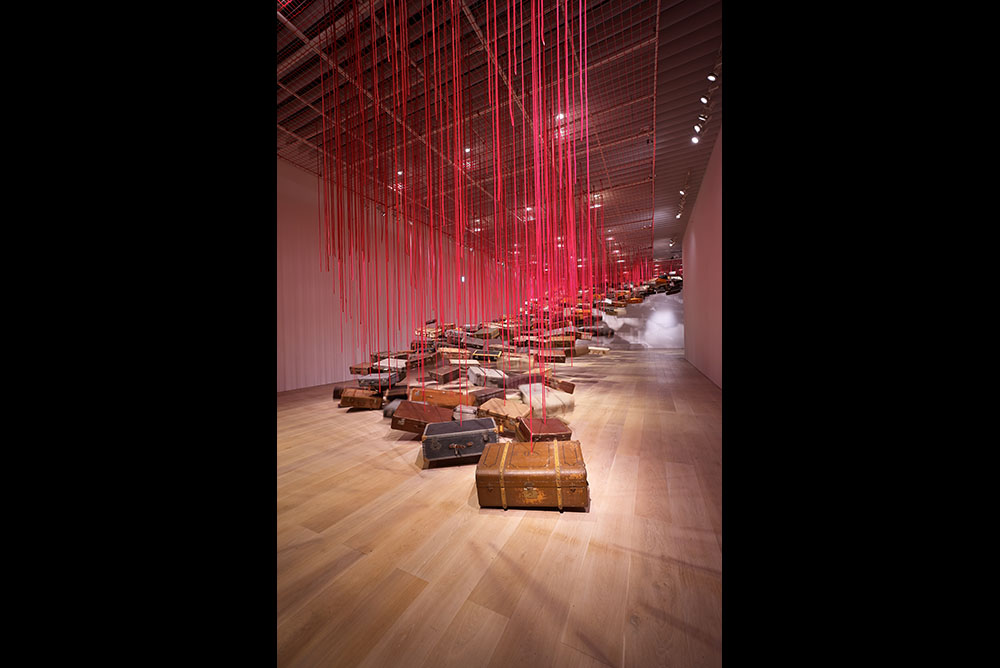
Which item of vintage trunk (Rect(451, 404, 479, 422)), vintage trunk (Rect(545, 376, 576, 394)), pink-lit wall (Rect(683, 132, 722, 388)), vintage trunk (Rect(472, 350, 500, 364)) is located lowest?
vintage trunk (Rect(451, 404, 479, 422))

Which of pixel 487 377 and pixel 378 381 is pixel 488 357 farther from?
pixel 378 381

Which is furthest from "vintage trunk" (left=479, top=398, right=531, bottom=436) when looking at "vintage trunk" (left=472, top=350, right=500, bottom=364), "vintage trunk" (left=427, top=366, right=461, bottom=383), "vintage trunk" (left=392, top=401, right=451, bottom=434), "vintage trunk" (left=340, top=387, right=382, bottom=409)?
"vintage trunk" (left=472, top=350, right=500, bottom=364)

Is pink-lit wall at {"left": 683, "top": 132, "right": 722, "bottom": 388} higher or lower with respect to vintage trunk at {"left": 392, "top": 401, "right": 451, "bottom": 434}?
higher

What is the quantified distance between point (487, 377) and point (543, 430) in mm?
2517

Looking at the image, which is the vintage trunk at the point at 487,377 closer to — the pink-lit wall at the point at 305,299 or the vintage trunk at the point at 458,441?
the pink-lit wall at the point at 305,299

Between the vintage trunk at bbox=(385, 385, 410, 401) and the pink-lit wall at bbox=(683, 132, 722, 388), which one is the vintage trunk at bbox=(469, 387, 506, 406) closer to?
the vintage trunk at bbox=(385, 385, 410, 401)

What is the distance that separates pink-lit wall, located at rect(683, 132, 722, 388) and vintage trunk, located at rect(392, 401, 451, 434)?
424 cm

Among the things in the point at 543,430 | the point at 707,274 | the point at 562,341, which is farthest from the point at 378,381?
the point at 707,274

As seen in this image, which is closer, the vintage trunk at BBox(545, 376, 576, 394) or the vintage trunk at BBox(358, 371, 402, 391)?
the vintage trunk at BBox(545, 376, 576, 394)

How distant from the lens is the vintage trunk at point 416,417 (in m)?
3.11

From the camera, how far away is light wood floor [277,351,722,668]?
3.75 feet
